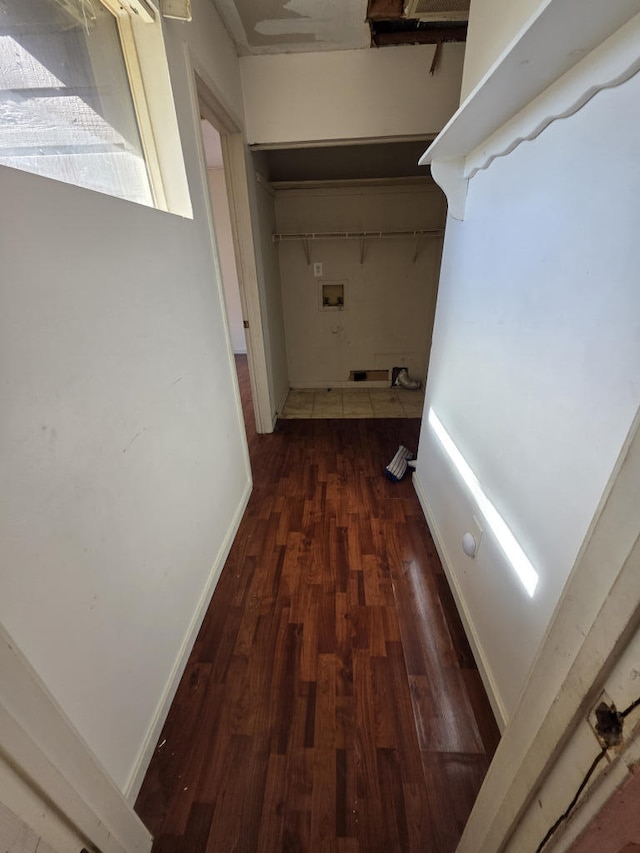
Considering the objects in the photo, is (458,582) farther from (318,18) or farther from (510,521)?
(318,18)

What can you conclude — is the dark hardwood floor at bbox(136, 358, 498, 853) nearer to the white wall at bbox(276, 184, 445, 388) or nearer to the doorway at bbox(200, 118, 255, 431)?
the doorway at bbox(200, 118, 255, 431)

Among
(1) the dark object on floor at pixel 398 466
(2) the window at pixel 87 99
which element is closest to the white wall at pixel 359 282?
(1) the dark object on floor at pixel 398 466

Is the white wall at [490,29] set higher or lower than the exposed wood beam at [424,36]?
lower

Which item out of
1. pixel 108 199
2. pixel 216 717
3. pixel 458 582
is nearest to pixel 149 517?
pixel 216 717

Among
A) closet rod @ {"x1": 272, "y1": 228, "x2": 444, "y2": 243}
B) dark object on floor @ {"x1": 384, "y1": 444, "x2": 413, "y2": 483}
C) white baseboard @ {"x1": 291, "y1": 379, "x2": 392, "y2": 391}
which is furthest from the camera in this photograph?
white baseboard @ {"x1": 291, "y1": 379, "x2": 392, "y2": 391}

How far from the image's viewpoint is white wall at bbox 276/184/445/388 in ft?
11.1

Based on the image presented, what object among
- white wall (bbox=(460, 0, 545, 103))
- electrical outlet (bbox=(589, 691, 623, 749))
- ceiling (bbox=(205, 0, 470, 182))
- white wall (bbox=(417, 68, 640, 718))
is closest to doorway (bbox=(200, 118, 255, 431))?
ceiling (bbox=(205, 0, 470, 182))

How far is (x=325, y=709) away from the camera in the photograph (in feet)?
3.83

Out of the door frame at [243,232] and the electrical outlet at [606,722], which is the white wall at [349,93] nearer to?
the door frame at [243,232]

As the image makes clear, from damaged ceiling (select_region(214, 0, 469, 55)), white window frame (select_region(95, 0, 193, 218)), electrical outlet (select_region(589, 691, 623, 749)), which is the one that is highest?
damaged ceiling (select_region(214, 0, 469, 55))

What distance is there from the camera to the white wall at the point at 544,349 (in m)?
0.68

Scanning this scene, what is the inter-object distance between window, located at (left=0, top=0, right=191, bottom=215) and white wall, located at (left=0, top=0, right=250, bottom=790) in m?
0.10

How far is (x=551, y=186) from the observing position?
2.84 feet

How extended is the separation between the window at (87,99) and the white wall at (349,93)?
121cm
